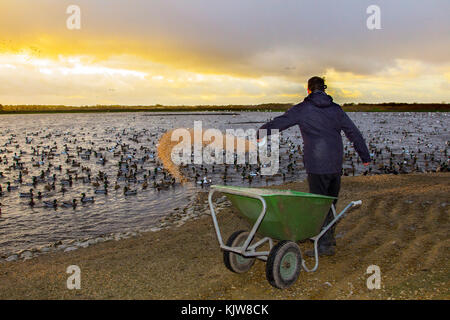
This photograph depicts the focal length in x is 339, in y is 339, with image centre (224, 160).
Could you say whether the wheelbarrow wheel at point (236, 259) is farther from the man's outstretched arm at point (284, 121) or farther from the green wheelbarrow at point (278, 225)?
the man's outstretched arm at point (284, 121)

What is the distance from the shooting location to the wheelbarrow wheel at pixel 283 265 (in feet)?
16.9

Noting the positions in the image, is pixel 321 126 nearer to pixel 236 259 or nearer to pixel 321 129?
pixel 321 129

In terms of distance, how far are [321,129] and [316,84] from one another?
0.84 m

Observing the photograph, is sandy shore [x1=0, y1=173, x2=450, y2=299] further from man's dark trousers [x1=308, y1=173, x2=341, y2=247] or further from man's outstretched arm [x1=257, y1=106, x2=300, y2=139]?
man's outstretched arm [x1=257, y1=106, x2=300, y2=139]

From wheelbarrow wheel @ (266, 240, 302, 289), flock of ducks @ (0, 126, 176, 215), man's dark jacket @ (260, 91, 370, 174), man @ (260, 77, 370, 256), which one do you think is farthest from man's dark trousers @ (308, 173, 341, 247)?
flock of ducks @ (0, 126, 176, 215)

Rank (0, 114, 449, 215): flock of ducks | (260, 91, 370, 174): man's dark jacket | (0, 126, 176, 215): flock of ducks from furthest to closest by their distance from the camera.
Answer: (0, 114, 449, 215): flock of ducks, (0, 126, 176, 215): flock of ducks, (260, 91, 370, 174): man's dark jacket

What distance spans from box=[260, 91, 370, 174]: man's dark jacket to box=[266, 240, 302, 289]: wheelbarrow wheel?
1.54m

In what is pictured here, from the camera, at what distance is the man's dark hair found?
6.10 meters

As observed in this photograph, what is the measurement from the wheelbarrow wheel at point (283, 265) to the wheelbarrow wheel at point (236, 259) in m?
0.80

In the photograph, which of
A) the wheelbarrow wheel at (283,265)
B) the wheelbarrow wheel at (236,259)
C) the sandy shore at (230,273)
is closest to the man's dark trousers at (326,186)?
the sandy shore at (230,273)

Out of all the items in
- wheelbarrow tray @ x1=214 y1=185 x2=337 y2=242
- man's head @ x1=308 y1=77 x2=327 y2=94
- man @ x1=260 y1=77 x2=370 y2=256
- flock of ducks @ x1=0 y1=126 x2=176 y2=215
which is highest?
man's head @ x1=308 y1=77 x2=327 y2=94

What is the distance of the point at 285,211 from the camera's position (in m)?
5.13

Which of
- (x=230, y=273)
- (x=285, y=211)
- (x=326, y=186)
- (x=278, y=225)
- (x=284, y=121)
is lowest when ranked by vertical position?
(x=230, y=273)

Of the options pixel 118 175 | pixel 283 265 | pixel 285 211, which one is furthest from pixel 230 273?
pixel 118 175
